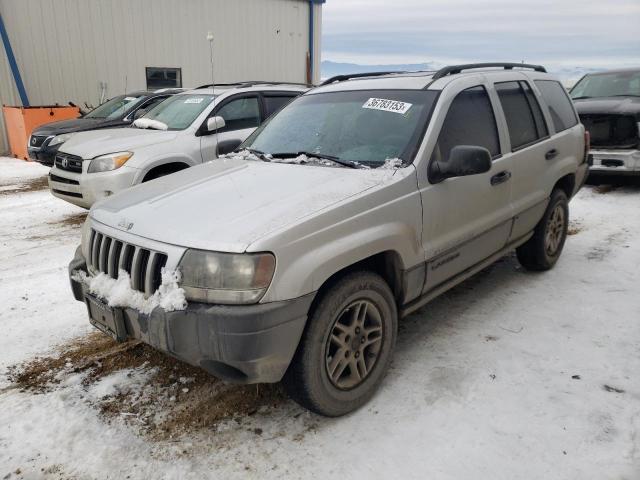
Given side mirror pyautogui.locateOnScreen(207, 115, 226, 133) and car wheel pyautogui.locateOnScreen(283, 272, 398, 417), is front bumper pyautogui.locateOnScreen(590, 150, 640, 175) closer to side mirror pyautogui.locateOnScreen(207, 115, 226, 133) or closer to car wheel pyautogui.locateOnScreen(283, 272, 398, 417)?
side mirror pyautogui.locateOnScreen(207, 115, 226, 133)

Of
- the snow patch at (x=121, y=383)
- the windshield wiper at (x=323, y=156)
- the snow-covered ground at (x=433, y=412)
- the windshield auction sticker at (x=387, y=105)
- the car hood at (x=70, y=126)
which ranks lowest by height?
the snow patch at (x=121, y=383)

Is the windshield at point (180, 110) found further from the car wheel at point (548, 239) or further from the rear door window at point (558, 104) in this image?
the car wheel at point (548, 239)

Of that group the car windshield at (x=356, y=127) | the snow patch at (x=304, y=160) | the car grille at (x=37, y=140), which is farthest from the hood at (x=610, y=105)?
the car grille at (x=37, y=140)

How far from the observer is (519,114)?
4074 mm

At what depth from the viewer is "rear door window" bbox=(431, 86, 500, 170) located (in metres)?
3.21

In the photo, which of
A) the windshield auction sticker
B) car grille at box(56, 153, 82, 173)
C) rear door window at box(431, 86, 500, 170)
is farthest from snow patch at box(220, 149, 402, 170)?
car grille at box(56, 153, 82, 173)

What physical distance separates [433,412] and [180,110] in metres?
5.56

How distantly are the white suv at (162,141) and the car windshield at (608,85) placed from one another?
19.4 feet

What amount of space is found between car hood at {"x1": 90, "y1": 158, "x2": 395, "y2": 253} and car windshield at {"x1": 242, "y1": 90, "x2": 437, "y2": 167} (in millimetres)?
242

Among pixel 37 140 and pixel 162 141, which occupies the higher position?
pixel 162 141

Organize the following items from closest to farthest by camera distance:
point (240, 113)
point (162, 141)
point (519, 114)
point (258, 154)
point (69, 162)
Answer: point (258, 154) → point (519, 114) → point (162, 141) → point (69, 162) → point (240, 113)

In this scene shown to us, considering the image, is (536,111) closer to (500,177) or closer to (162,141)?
(500,177)

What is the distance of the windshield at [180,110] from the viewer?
21.6ft

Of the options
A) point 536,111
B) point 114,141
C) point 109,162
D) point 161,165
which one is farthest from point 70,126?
point 536,111
